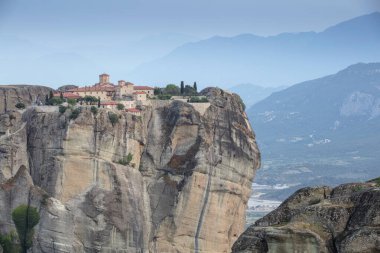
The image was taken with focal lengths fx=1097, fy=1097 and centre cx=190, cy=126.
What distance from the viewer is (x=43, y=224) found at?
192ft

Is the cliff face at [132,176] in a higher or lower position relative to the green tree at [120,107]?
lower

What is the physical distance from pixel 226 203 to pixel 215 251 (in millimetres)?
2951

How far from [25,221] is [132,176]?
6.52 meters

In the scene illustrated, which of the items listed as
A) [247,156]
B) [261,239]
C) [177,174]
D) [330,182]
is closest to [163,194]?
[177,174]

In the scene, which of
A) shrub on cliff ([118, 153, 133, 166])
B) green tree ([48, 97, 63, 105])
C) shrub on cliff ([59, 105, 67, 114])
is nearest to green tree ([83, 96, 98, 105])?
green tree ([48, 97, 63, 105])

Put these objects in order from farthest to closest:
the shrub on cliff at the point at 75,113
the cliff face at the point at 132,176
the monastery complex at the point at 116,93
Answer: the monastery complex at the point at 116,93 → the shrub on cliff at the point at 75,113 → the cliff face at the point at 132,176

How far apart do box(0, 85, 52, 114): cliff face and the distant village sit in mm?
1178

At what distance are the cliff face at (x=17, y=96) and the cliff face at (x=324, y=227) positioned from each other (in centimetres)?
4514

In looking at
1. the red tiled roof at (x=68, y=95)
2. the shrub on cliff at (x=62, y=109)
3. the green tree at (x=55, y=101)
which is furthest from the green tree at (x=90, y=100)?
Result: the shrub on cliff at (x=62, y=109)

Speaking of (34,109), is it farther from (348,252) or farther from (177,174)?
(348,252)

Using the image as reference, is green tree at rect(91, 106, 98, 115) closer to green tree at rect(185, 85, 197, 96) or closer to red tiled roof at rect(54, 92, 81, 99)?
red tiled roof at rect(54, 92, 81, 99)

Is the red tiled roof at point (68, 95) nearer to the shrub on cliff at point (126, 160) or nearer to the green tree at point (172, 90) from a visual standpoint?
the green tree at point (172, 90)

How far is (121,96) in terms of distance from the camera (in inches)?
2628

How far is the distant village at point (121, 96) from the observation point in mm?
63491
